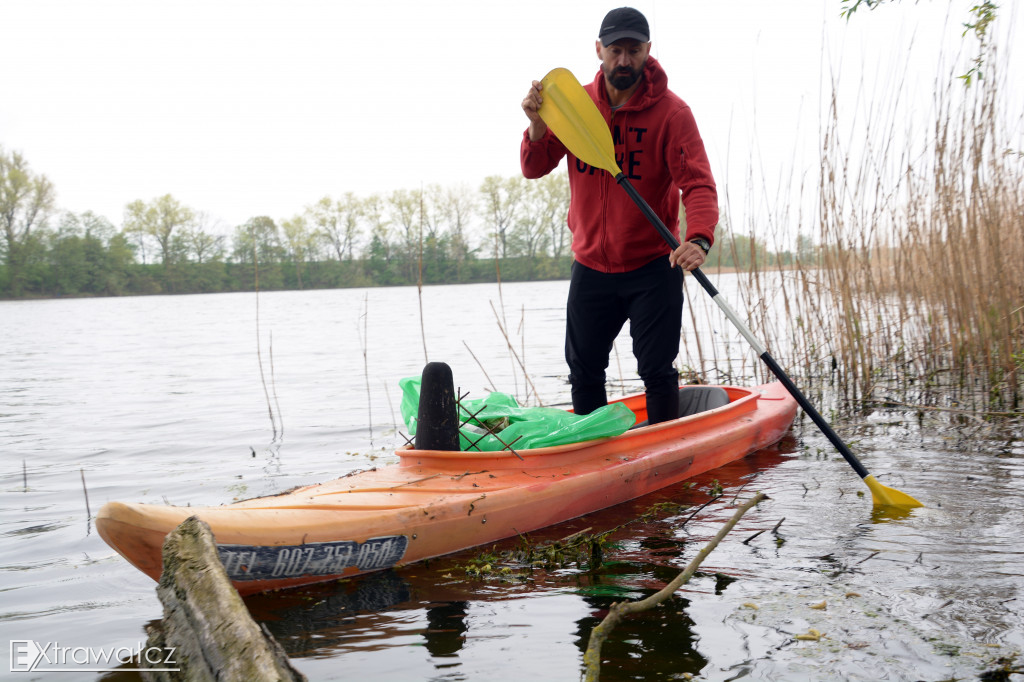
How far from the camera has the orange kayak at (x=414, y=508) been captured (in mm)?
2293

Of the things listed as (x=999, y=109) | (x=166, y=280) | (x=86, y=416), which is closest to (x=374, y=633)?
(x=999, y=109)

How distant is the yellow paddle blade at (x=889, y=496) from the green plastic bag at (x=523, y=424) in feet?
3.67

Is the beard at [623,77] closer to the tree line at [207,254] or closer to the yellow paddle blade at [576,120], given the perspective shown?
the yellow paddle blade at [576,120]

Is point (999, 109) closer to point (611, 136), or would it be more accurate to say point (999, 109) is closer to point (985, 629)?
point (611, 136)

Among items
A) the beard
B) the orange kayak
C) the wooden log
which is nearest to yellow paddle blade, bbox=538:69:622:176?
the beard

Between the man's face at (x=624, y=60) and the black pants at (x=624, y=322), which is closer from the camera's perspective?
the man's face at (x=624, y=60)

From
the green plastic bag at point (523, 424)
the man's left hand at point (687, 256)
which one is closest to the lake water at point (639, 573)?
the green plastic bag at point (523, 424)

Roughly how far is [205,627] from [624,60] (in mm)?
2912

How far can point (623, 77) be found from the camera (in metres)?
3.50

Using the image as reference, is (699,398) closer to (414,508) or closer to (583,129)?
(583,129)

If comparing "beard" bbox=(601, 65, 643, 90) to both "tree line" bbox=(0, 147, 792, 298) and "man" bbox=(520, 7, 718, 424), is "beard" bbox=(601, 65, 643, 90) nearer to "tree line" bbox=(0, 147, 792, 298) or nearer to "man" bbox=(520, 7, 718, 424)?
"man" bbox=(520, 7, 718, 424)

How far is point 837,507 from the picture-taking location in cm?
346

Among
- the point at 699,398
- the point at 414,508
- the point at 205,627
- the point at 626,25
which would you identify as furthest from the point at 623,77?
the point at 205,627

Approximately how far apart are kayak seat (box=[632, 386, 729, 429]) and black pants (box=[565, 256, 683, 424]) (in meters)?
1.00
